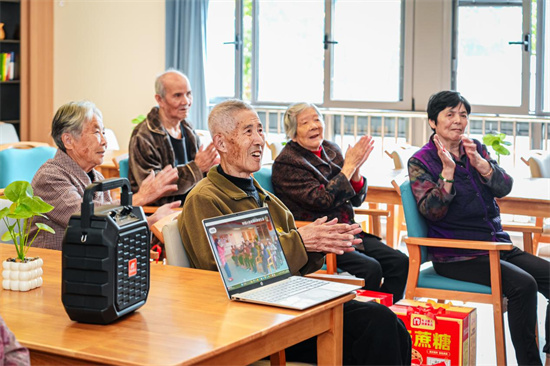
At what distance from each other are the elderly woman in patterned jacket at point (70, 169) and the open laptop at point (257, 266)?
0.76m

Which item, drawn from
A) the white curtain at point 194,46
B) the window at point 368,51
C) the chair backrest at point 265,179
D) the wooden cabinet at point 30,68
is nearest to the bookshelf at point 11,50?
the wooden cabinet at point 30,68

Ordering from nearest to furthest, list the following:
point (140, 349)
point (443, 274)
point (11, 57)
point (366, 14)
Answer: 1. point (140, 349)
2. point (443, 274)
3. point (366, 14)
4. point (11, 57)

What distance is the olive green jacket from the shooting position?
2398mm

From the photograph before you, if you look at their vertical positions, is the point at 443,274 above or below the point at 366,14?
below

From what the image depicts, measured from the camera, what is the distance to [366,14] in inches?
258

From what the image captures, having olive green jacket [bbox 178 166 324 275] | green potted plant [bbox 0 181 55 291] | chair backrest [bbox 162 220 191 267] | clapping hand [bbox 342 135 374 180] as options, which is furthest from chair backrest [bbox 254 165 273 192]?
green potted plant [bbox 0 181 55 291]

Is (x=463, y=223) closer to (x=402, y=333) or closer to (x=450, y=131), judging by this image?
(x=450, y=131)

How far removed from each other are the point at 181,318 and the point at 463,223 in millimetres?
1903

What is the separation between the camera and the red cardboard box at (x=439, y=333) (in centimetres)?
281

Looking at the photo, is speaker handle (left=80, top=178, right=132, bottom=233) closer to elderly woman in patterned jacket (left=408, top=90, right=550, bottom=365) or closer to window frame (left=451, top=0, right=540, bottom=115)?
elderly woman in patterned jacket (left=408, top=90, right=550, bottom=365)

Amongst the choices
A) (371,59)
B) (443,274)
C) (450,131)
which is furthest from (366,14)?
(443,274)

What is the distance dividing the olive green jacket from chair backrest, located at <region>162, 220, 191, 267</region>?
0.06ft

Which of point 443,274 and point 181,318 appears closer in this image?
point 181,318

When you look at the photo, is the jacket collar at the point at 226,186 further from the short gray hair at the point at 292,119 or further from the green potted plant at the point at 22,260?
the short gray hair at the point at 292,119
